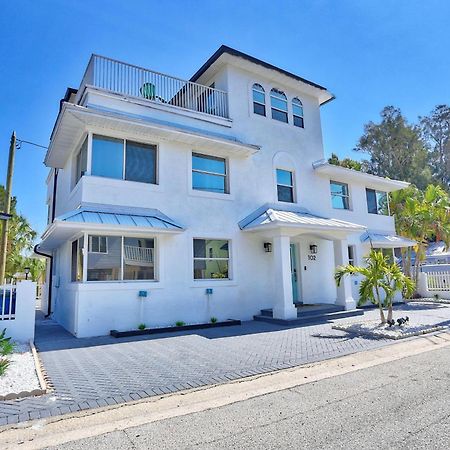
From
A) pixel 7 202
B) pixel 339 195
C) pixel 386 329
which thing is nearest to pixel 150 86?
pixel 7 202

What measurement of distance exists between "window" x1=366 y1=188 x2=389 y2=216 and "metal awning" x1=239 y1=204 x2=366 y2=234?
5.50 m

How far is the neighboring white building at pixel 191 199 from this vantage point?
10.5m

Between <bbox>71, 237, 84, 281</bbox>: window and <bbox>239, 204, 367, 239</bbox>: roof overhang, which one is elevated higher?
<bbox>239, 204, 367, 239</bbox>: roof overhang

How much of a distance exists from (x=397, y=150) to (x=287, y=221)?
3311 cm

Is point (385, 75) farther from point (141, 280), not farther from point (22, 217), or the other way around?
point (22, 217)

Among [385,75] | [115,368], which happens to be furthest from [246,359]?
[385,75]

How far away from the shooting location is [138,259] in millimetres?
11078

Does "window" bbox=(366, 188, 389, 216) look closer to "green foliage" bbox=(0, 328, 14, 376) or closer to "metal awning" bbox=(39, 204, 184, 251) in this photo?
"metal awning" bbox=(39, 204, 184, 251)

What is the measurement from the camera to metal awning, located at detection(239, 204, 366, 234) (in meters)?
12.1

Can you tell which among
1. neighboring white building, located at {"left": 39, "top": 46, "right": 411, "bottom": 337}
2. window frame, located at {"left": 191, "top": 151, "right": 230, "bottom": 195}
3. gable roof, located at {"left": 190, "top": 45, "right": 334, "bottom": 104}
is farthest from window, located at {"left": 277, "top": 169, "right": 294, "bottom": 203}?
gable roof, located at {"left": 190, "top": 45, "right": 334, "bottom": 104}

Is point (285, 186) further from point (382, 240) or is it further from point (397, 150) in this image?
point (397, 150)

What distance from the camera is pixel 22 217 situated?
2581cm

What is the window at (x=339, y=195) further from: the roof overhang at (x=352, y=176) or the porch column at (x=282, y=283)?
the porch column at (x=282, y=283)

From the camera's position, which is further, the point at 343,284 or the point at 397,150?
the point at 397,150
